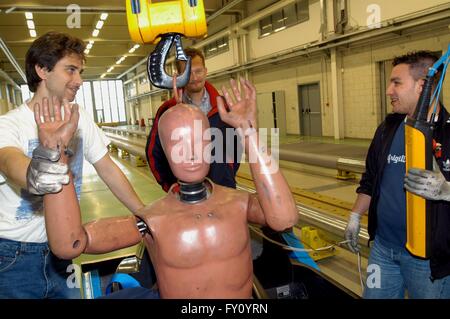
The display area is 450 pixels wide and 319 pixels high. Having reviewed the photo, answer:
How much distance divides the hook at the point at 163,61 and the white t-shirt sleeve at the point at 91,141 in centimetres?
81

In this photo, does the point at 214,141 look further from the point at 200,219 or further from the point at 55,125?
the point at 55,125

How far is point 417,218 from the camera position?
1.52 metres

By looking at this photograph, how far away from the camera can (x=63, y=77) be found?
1680 mm

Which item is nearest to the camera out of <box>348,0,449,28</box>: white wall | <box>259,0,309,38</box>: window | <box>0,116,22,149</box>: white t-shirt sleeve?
<box>0,116,22,149</box>: white t-shirt sleeve

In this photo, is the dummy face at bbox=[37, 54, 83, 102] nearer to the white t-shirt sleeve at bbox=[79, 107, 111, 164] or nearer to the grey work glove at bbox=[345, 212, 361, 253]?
the white t-shirt sleeve at bbox=[79, 107, 111, 164]

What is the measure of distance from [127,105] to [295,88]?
23.8m

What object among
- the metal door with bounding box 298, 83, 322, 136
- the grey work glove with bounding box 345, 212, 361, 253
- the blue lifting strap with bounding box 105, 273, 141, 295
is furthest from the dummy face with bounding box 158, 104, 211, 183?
the metal door with bounding box 298, 83, 322, 136

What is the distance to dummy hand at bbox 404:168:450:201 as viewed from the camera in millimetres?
1548

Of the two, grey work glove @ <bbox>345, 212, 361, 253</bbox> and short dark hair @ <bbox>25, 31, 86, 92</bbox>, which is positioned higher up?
short dark hair @ <bbox>25, 31, 86, 92</bbox>

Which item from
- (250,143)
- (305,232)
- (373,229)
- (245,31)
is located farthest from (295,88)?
(250,143)

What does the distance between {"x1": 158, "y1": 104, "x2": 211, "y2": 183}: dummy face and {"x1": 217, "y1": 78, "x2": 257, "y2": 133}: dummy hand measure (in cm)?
11

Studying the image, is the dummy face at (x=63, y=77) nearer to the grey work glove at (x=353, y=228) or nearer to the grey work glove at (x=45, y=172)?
the grey work glove at (x=45, y=172)

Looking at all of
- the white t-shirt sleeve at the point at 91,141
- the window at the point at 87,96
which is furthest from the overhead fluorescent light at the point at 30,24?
the window at the point at 87,96

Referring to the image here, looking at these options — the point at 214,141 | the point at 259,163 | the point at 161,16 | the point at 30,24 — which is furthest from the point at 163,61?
the point at 30,24
